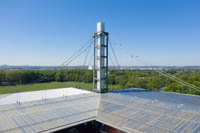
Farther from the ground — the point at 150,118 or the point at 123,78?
the point at 150,118

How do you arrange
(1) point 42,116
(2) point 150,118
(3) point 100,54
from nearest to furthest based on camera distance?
(2) point 150,118
(1) point 42,116
(3) point 100,54

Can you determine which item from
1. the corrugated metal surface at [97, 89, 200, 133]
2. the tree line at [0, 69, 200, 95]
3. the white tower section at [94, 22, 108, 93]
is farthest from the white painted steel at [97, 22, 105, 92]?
the tree line at [0, 69, 200, 95]

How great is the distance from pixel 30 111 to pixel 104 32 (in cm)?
900

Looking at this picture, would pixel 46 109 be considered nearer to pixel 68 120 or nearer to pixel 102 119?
pixel 68 120

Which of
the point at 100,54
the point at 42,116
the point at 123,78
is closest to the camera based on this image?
the point at 42,116

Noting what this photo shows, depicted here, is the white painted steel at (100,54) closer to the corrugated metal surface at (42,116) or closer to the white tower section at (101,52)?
the white tower section at (101,52)

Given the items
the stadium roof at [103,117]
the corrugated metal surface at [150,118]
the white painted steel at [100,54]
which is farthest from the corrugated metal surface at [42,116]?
the white painted steel at [100,54]

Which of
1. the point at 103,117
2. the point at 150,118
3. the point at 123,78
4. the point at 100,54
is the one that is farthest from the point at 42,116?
the point at 123,78

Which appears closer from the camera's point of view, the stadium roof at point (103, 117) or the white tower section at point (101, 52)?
the stadium roof at point (103, 117)

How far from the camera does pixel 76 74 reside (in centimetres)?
3875

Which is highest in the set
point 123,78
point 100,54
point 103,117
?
point 100,54

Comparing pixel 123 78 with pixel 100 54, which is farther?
pixel 123 78

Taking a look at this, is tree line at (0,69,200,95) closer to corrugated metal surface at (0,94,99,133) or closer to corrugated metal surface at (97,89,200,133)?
corrugated metal surface at (97,89,200,133)

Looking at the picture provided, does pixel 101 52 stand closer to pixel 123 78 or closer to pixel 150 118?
pixel 150 118
